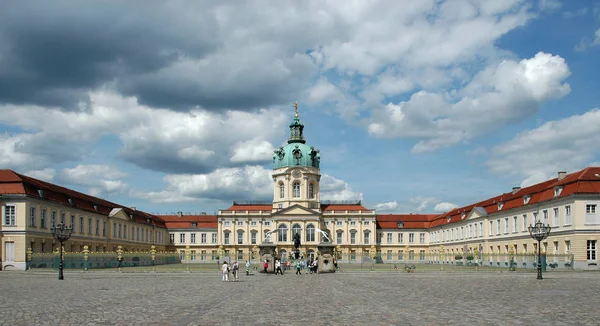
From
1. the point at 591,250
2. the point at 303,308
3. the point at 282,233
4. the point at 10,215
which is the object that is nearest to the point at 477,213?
the point at 591,250

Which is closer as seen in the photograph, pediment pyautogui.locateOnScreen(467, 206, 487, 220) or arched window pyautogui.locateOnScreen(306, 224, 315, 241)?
pediment pyautogui.locateOnScreen(467, 206, 487, 220)

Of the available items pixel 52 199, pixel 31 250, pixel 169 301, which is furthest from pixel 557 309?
pixel 52 199

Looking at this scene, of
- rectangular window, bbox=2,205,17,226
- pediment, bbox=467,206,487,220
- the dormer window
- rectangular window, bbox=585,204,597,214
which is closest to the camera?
rectangular window, bbox=585,204,597,214

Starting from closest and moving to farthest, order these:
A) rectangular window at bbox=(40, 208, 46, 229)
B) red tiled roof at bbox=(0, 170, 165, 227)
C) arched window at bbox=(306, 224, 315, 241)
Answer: red tiled roof at bbox=(0, 170, 165, 227), rectangular window at bbox=(40, 208, 46, 229), arched window at bbox=(306, 224, 315, 241)

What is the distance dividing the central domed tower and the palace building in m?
0.18

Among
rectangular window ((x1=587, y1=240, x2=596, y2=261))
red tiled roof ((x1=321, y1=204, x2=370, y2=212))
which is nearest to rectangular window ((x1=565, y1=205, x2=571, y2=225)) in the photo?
rectangular window ((x1=587, y1=240, x2=596, y2=261))

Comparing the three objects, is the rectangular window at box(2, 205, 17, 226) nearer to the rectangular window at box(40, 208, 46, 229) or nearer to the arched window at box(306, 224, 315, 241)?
the rectangular window at box(40, 208, 46, 229)

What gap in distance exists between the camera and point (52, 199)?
6519 centimetres

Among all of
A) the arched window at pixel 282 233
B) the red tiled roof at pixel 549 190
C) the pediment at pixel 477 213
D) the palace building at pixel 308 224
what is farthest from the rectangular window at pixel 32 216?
the arched window at pixel 282 233

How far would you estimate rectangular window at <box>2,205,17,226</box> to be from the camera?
59.0 metres

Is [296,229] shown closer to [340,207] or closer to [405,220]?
[340,207]

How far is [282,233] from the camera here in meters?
A: 113

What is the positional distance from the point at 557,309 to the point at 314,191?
97.7 m

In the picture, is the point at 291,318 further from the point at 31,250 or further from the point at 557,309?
the point at 31,250
